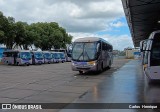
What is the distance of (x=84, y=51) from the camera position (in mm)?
24047

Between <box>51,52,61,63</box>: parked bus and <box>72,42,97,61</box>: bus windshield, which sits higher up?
<box>72,42,97,61</box>: bus windshield

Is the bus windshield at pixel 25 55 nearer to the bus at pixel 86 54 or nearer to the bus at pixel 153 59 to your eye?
the bus at pixel 86 54

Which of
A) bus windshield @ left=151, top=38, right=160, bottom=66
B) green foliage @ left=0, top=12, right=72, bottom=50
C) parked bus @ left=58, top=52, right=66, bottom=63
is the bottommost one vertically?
parked bus @ left=58, top=52, right=66, bottom=63

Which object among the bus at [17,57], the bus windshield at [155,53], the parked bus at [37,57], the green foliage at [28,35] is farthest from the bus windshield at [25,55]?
the bus windshield at [155,53]

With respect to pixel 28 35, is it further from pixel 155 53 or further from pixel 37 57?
pixel 155 53

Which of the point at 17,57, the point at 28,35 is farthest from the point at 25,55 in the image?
the point at 28,35

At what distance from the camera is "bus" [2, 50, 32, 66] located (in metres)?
43.3

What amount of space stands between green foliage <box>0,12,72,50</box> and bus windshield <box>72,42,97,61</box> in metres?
24.0

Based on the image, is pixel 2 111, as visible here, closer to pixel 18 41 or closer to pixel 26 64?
pixel 26 64

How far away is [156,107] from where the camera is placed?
9695mm

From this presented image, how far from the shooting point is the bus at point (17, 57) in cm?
4331

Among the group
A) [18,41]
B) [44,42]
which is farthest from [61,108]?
[44,42]

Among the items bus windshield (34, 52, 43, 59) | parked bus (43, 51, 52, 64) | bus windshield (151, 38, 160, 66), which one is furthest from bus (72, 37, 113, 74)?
parked bus (43, 51, 52, 64)

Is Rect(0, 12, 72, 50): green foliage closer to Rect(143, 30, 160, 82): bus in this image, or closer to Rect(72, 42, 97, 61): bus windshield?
Rect(72, 42, 97, 61): bus windshield
